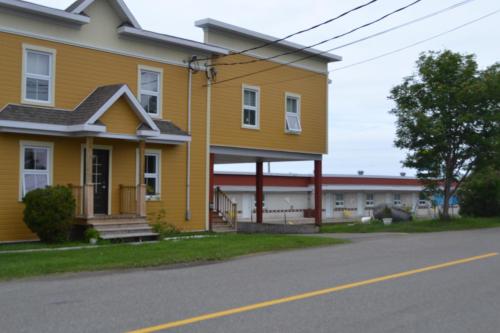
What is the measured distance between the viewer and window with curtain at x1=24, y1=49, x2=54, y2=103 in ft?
59.5

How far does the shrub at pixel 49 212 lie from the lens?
1689cm

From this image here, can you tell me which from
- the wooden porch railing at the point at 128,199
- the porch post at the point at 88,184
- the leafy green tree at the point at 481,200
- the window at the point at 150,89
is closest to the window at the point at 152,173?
the wooden porch railing at the point at 128,199

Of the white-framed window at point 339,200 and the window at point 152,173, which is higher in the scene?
the window at point 152,173

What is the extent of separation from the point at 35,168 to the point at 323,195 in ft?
122

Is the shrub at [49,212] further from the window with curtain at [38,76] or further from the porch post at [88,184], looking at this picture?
the window with curtain at [38,76]

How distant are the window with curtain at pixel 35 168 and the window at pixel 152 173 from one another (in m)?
3.69

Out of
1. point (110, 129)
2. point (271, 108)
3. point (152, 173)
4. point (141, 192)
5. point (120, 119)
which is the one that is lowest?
point (141, 192)

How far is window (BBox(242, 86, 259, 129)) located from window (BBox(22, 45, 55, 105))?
8.17 m

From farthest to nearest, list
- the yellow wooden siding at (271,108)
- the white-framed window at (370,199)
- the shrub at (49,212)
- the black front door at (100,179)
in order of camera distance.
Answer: the white-framed window at (370,199), the yellow wooden siding at (271,108), the black front door at (100,179), the shrub at (49,212)

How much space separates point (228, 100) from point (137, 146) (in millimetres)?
4564

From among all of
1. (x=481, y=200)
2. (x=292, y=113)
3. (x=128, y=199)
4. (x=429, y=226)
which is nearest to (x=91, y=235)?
(x=128, y=199)

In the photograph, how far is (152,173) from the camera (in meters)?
21.4

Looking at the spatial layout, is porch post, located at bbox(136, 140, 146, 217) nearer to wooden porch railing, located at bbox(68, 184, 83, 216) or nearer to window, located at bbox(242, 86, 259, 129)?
wooden porch railing, located at bbox(68, 184, 83, 216)

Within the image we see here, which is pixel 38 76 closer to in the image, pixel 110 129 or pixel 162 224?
pixel 110 129
